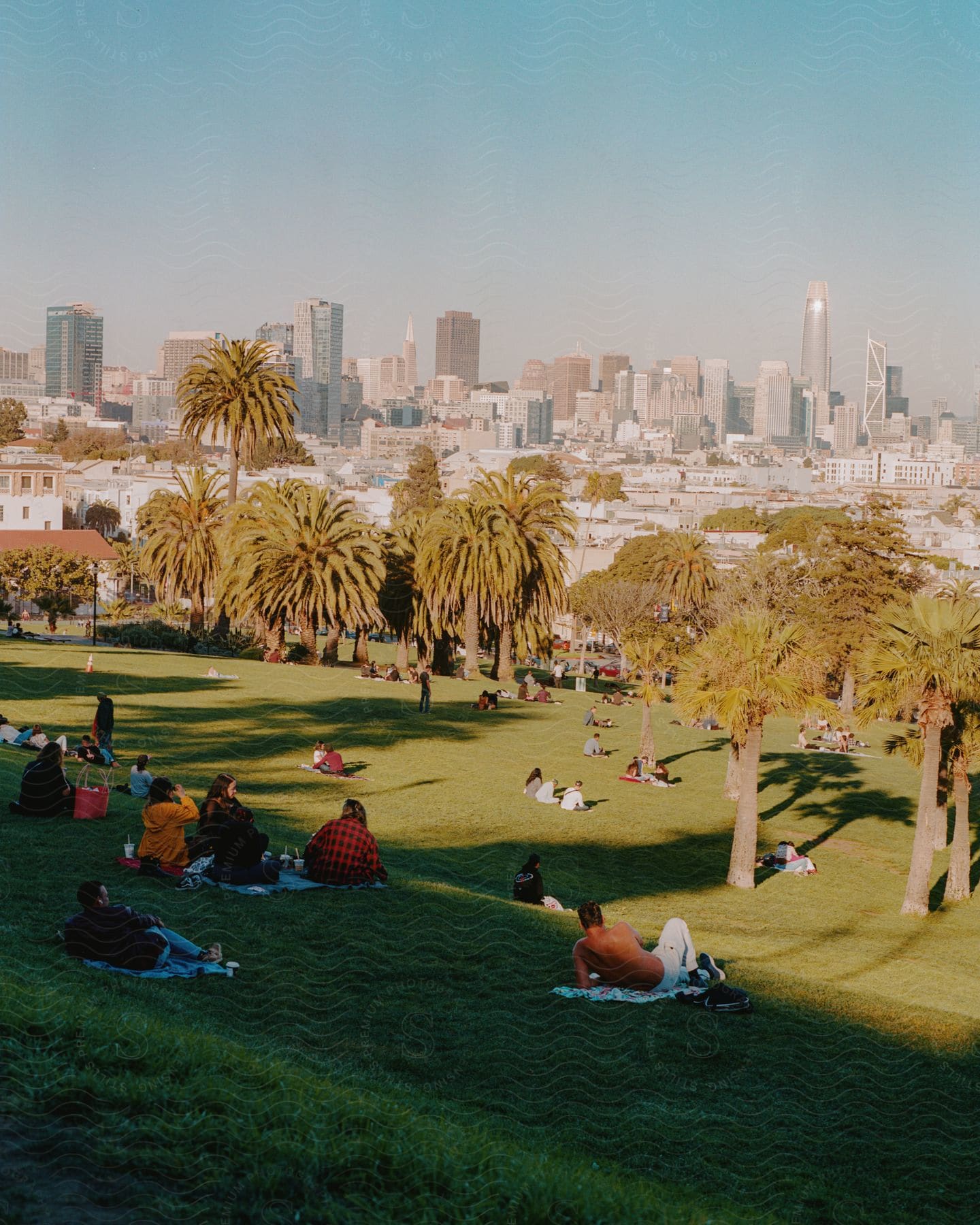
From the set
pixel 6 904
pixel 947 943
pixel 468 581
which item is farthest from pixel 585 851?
pixel 468 581

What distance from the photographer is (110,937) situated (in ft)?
26.4

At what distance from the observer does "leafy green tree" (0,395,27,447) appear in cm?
14312

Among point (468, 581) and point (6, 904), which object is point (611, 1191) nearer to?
point (6, 904)

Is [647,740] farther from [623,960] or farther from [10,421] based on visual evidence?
[10,421]

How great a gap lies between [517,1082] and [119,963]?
252 centimetres

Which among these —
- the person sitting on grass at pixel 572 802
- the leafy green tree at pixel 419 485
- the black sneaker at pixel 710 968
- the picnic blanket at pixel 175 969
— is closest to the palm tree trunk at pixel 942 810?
the person sitting on grass at pixel 572 802

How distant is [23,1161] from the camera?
4859 millimetres

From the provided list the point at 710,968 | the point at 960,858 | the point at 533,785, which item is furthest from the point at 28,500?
the point at 710,968

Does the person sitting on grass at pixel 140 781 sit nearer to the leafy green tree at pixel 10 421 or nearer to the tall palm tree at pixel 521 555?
the tall palm tree at pixel 521 555

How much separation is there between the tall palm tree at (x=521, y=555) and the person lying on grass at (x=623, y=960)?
95.4 feet

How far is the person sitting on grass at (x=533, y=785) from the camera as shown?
20906mm

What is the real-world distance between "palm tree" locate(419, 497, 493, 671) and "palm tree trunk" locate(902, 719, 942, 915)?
69.5ft

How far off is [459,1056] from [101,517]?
103 meters

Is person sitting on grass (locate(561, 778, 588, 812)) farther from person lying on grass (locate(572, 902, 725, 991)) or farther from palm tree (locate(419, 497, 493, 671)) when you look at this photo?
palm tree (locate(419, 497, 493, 671))
